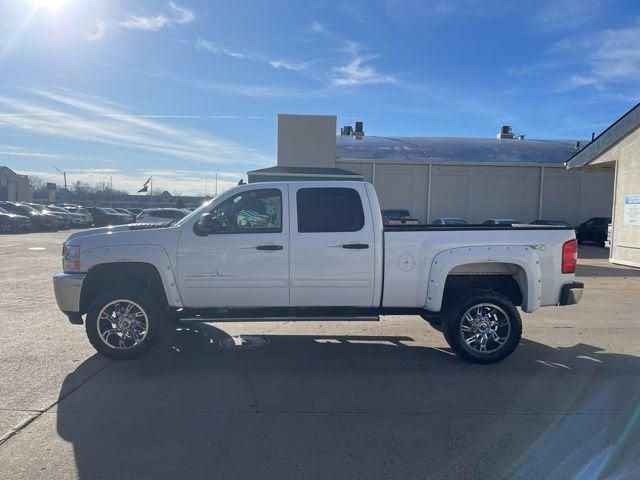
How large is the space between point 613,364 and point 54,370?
253 inches

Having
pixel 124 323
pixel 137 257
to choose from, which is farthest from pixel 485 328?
pixel 124 323

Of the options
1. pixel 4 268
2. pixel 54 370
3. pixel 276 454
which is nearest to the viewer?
pixel 276 454

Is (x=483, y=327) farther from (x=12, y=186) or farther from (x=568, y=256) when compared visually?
(x=12, y=186)

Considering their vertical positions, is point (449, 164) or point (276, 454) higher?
point (449, 164)

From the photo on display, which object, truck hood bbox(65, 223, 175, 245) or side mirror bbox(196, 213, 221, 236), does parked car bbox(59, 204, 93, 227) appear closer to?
truck hood bbox(65, 223, 175, 245)

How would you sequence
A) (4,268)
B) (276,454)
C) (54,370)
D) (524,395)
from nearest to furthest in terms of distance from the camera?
(276,454) < (524,395) < (54,370) < (4,268)

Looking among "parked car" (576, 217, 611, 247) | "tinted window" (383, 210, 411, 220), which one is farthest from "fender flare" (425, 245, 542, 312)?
"parked car" (576, 217, 611, 247)

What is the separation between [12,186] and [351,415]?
242 ft

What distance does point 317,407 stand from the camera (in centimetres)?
455

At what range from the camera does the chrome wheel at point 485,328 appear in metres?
5.87

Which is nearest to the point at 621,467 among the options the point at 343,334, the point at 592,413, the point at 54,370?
the point at 592,413

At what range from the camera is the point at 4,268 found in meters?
13.6

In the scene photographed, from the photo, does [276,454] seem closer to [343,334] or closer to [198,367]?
[198,367]

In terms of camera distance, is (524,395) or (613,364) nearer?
(524,395)
